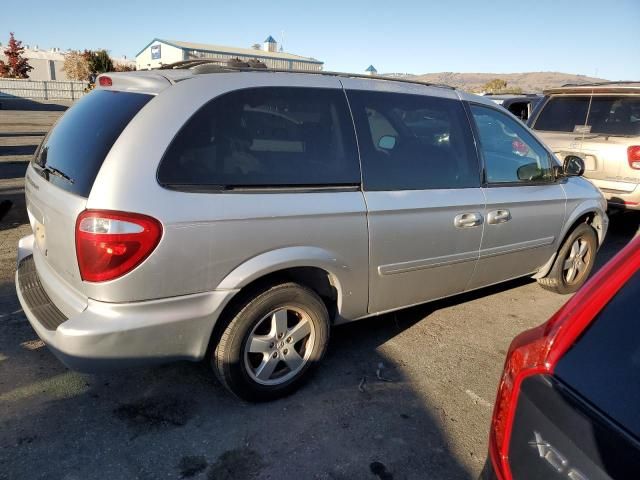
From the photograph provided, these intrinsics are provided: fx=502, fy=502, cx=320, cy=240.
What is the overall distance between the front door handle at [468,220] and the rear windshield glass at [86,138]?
81.2 inches

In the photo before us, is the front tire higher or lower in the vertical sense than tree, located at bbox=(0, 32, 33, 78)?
lower

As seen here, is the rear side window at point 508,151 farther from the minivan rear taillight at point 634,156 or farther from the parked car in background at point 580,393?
the minivan rear taillight at point 634,156

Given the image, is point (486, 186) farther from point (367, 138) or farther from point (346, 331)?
point (346, 331)

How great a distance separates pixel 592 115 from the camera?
678 centimetres

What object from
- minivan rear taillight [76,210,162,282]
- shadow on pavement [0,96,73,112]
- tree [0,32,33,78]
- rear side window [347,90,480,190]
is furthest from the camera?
tree [0,32,33,78]

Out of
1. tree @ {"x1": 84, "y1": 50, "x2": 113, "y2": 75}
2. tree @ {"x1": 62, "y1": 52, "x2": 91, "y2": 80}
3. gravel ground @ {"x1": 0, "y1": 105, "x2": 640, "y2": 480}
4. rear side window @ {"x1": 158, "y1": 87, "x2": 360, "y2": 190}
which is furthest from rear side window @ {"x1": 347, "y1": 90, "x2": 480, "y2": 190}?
tree @ {"x1": 62, "y1": 52, "x2": 91, "y2": 80}

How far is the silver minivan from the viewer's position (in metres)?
2.31

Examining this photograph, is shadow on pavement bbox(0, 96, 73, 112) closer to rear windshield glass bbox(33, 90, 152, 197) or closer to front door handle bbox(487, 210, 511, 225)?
rear windshield glass bbox(33, 90, 152, 197)

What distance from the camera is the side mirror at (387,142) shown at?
311 cm

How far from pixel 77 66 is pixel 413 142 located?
147ft

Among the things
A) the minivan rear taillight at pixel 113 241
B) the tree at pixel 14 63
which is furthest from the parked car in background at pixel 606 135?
the tree at pixel 14 63

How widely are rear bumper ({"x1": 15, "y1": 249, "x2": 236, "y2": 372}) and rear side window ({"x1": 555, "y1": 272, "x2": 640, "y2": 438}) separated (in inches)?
64.7

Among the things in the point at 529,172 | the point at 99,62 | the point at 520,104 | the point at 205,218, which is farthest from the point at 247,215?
the point at 99,62

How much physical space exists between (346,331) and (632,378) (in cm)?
268
